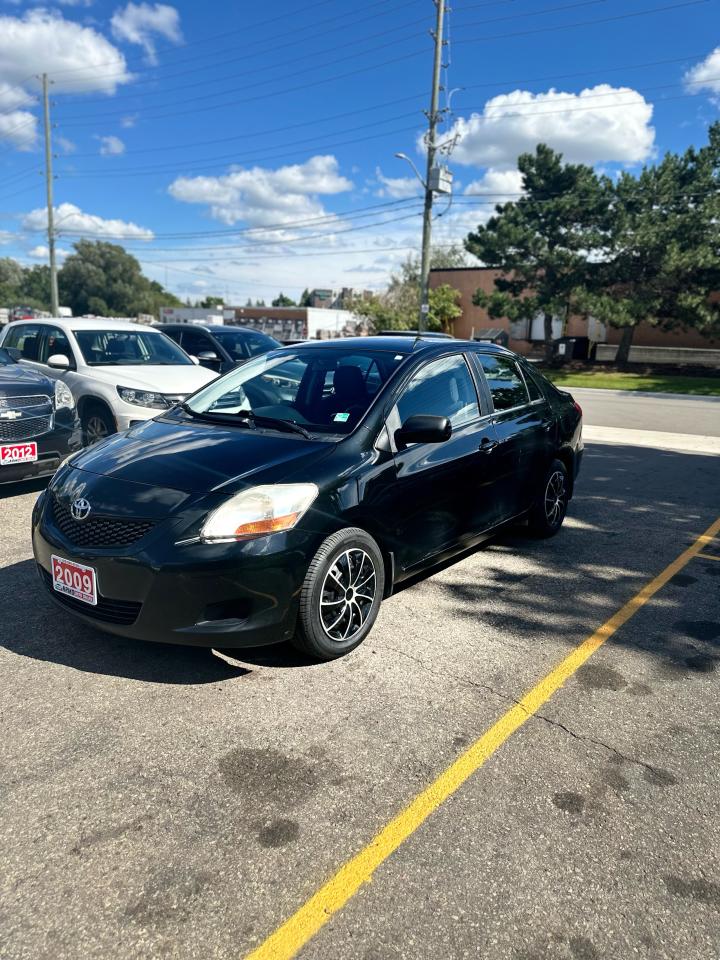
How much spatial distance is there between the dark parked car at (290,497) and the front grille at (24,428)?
7.81ft

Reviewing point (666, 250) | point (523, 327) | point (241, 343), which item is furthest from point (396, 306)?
point (241, 343)

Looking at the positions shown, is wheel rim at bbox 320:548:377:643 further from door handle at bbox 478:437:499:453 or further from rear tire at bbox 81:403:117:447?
rear tire at bbox 81:403:117:447

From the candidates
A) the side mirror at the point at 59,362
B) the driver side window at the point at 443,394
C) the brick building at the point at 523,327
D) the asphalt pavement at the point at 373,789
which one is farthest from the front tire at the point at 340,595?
the brick building at the point at 523,327

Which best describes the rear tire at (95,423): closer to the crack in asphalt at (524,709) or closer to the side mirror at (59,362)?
the side mirror at (59,362)

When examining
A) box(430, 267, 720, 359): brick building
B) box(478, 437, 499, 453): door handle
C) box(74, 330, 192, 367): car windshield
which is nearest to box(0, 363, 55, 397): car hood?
box(74, 330, 192, 367): car windshield

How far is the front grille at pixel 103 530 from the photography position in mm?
3244

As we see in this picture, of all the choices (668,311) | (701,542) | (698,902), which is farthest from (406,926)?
(668,311)

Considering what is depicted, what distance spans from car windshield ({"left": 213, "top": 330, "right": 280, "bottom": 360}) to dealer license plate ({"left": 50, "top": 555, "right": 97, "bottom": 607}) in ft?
28.9

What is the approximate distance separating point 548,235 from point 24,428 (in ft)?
99.1

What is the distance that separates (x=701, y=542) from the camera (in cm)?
595

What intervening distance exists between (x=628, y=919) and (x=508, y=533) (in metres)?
3.99

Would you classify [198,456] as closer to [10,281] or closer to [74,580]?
[74,580]

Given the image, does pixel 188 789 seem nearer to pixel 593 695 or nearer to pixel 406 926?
pixel 406 926

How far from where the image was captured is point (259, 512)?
129 inches
